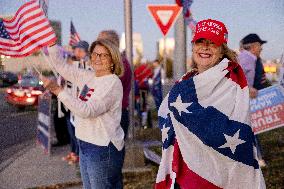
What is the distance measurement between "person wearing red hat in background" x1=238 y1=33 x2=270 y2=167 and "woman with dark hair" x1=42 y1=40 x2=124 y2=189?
340cm

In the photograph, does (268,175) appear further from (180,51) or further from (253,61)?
(180,51)

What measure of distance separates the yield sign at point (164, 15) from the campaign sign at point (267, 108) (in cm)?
319

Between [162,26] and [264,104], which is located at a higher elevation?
[162,26]

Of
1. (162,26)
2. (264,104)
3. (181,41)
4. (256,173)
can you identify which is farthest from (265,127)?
(256,173)

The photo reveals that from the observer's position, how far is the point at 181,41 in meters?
8.80

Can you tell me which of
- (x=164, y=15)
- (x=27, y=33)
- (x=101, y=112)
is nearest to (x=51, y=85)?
(x=101, y=112)

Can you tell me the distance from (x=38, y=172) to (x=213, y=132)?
5.52 meters

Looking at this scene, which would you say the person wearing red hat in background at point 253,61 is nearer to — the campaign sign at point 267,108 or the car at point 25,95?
the campaign sign at point 267,108

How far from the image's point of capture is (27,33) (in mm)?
4871

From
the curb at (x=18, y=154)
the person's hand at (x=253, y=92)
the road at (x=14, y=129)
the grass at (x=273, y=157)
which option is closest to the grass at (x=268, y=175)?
the grass at (x=273, y=157)

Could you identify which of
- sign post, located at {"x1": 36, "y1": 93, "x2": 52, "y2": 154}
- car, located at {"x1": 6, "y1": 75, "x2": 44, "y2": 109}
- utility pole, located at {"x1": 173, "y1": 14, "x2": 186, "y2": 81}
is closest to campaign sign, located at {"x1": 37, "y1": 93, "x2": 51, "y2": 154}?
sign post, located at {"x1": 36, "y1": 93, "x2": 52, "y2": 154}

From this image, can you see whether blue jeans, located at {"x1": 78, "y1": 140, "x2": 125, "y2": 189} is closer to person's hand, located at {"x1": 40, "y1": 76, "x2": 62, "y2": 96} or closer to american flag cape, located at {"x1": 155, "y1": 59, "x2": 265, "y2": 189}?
person's hand, located at {"x1": 40, "y1": 76, "x2": 62, "y2": 96}

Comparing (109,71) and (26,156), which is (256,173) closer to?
(109,71)

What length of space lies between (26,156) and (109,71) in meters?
5.69
